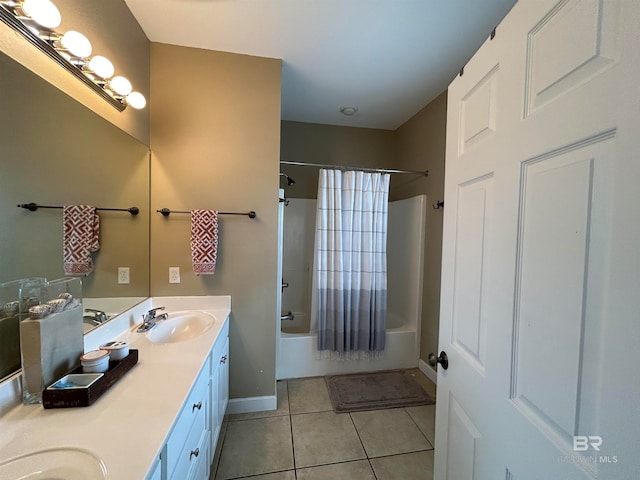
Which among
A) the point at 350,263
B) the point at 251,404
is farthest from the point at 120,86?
the point at 251,404

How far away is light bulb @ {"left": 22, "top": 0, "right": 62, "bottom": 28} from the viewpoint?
0.83 metres

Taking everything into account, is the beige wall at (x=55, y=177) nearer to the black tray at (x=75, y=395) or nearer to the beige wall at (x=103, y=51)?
the beige wall at (x=103, y=51)

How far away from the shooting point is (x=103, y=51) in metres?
1.26

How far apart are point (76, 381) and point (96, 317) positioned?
1.74 feet

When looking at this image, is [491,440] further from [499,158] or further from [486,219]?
[499,158]

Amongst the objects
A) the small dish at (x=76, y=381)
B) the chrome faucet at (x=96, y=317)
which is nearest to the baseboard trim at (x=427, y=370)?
the small dish at (x=76, y=381)

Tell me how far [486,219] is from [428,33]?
57.9 inches

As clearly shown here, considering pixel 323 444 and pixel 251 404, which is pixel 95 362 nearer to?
pixel 251 404

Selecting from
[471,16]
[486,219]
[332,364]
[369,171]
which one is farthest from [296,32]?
[332,364]

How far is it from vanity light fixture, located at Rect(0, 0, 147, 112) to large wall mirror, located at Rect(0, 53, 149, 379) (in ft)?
0.38

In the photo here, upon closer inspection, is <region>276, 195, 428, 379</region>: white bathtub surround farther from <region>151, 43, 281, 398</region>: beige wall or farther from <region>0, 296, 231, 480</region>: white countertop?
<region>0, 296, 231, 480</region>: white countertop

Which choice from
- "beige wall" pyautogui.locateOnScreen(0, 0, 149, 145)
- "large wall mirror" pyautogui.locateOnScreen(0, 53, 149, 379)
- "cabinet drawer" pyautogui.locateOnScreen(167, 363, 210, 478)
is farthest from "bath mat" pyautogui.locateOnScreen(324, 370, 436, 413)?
"beige wall" pyautogui.locateOnScreen(0, 0, 149, 145)

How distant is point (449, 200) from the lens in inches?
40.9

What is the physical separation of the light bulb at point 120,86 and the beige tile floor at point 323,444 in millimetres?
2154
